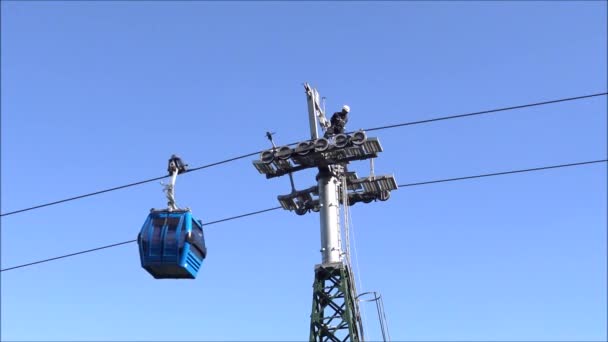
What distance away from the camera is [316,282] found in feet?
74.3

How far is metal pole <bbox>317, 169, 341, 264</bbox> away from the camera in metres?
22.9

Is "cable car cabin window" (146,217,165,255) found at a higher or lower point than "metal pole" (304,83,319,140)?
lower

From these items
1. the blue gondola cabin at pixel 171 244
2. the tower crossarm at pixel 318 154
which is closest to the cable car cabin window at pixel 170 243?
the blue gondola cabin at pixel 171 244

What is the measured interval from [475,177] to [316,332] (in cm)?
590

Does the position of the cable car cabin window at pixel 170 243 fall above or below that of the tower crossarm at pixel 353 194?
below

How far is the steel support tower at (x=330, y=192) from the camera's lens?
22.4 meters

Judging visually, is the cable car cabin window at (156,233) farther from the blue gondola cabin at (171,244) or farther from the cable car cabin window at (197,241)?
the cable car cabin window at (197,241)

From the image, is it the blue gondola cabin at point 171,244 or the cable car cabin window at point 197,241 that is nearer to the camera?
the blue gondola cabin at point 171,244

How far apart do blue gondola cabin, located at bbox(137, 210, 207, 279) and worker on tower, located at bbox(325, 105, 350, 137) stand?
5.83 m

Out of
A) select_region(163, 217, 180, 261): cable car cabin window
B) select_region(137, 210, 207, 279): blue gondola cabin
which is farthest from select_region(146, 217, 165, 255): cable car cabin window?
select_region(163, 217, 180, 261): cable car cabin window

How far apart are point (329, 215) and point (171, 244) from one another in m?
5.49

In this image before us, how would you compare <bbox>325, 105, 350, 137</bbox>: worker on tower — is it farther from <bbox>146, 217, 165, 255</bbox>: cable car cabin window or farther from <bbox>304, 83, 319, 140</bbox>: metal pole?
<bbox>146, 217, 165, 255</bbox>: cable car cabin window

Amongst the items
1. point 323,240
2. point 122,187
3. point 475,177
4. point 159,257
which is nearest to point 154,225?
point 159,257

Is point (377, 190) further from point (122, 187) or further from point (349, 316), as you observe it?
point (122, 187)
